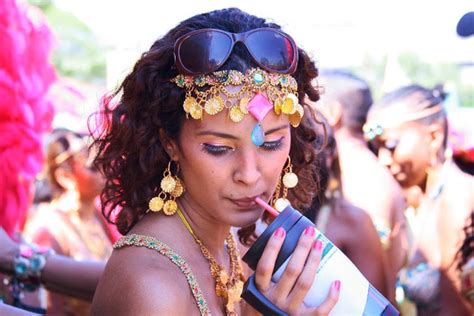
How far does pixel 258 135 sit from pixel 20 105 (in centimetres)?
188

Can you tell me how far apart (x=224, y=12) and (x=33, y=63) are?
1.86 meters

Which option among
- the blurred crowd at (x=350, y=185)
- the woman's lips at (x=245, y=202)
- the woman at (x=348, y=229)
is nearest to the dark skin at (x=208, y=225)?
the woman's lips at (x=245, y=202)

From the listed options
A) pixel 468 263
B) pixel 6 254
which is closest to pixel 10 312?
pixel 6 254

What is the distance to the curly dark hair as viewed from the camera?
78.9 inches

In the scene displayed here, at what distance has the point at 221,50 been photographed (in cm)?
195

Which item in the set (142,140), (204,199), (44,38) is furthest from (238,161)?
(44,38)

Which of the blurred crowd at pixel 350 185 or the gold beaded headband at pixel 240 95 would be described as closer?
the gold beaded headband at pixel 240 95

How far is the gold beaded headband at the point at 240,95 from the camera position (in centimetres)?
191

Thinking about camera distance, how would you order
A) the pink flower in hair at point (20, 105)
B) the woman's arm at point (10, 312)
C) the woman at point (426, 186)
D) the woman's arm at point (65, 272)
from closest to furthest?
the woman's arm at point (10, 312) → the woman's arm at point (65, 272) → the pink flower in hair at point (20, 105) → the woman at point (426, 186)

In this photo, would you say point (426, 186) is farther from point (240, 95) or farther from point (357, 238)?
point (240, 95)

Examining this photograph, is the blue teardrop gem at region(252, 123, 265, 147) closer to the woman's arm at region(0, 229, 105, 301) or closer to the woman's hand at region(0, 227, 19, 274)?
the woman's arm at region(0, 229, 105, 301)

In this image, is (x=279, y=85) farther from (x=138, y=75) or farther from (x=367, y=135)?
(x=367, y=135)

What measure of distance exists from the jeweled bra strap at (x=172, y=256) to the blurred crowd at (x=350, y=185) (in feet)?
2.56

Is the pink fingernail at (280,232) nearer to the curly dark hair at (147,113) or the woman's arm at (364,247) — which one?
the curly dark hair at (147,113)
